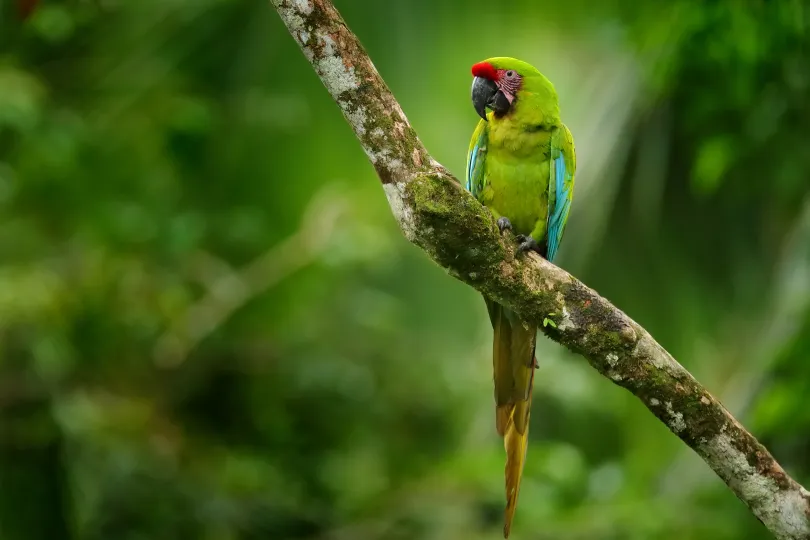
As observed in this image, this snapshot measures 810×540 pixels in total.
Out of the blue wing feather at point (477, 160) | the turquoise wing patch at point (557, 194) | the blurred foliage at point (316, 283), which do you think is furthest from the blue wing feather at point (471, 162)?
the blurred foliage at point (316, 283)

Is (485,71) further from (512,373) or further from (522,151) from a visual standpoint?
(512,373)

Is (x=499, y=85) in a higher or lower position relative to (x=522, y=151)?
higher

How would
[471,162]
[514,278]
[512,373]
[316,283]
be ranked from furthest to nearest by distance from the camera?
[316,283]
[471,162]
[512,373]
[514,278]

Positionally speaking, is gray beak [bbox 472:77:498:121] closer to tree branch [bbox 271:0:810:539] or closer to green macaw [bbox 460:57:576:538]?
green macaw [bbox 460:57:576:538]

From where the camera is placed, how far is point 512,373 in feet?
8.91

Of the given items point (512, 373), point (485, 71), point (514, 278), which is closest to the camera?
point (514, 278)

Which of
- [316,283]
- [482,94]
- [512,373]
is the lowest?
[512,373]

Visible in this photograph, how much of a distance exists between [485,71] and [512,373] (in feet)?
3.11

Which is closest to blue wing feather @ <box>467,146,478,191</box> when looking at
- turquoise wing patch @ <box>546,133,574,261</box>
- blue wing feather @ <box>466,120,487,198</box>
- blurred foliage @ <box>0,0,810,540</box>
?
blue wing feather @ <box>466,120,487,198</box>

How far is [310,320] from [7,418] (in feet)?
5.14

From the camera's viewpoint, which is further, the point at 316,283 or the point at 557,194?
the point at 316,283

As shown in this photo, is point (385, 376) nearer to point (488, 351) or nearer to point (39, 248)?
point (488, 351)

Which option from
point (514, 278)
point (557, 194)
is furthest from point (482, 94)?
point (514, 278)

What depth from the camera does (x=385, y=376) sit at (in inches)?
193
